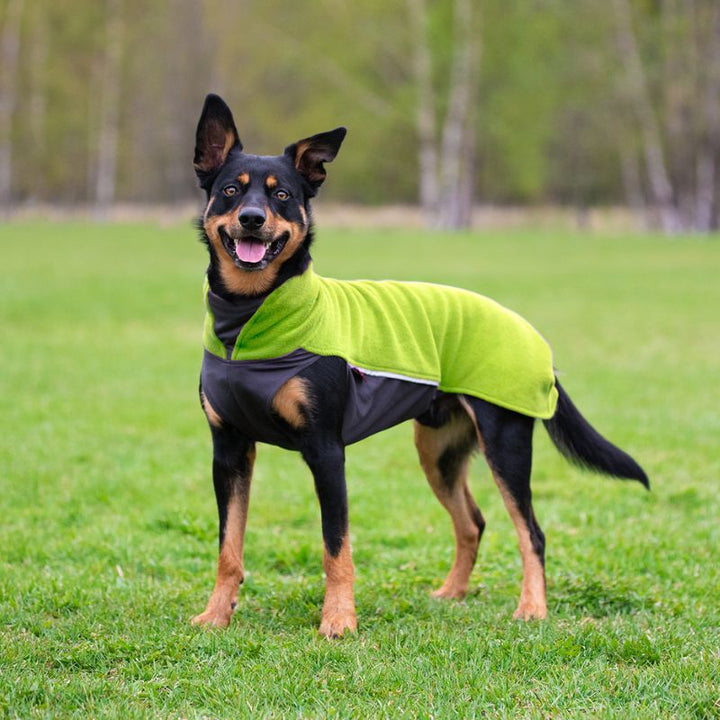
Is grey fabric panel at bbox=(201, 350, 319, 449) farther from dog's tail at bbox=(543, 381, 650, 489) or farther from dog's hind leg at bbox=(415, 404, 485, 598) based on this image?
dog's tail at bbox=(543, 381, 650, 489)

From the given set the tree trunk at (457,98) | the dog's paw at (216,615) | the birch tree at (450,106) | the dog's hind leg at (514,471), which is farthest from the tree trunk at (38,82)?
the dog's paw at (216,615)

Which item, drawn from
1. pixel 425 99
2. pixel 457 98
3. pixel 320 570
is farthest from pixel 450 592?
pixel 425 99

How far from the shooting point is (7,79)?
173 ft

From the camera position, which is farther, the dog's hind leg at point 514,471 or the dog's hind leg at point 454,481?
the dog's hind leg at point 454,481

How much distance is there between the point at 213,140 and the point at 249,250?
2.09 feet

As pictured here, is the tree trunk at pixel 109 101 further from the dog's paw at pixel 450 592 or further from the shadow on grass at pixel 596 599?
the shadow on grass at pixel 596 599

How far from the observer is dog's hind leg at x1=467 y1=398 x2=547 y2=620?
510cm

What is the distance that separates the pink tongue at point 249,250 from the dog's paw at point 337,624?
64.5 inches

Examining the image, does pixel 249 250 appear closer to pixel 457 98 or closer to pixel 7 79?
pixel 457 98

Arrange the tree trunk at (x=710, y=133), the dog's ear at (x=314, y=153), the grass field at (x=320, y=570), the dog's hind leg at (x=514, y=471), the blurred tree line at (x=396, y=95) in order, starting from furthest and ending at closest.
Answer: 1. the blurred tree line at (x=396, y=95)
2. the tree trunk at (x=710, y=133)
3. the dog's hind leg at (x=514, y=471)
4. the dog's ear at (x=314, y=153)
5. the grass field at (x=320, y=570)

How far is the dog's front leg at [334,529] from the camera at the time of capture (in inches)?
185

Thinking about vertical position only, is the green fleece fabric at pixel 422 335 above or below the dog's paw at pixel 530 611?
above

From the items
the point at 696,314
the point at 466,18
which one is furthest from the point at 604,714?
the point at 466,18

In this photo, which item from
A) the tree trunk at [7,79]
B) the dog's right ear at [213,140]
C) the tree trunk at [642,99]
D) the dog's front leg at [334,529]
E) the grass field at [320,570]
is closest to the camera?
the grass field at [320,570]
